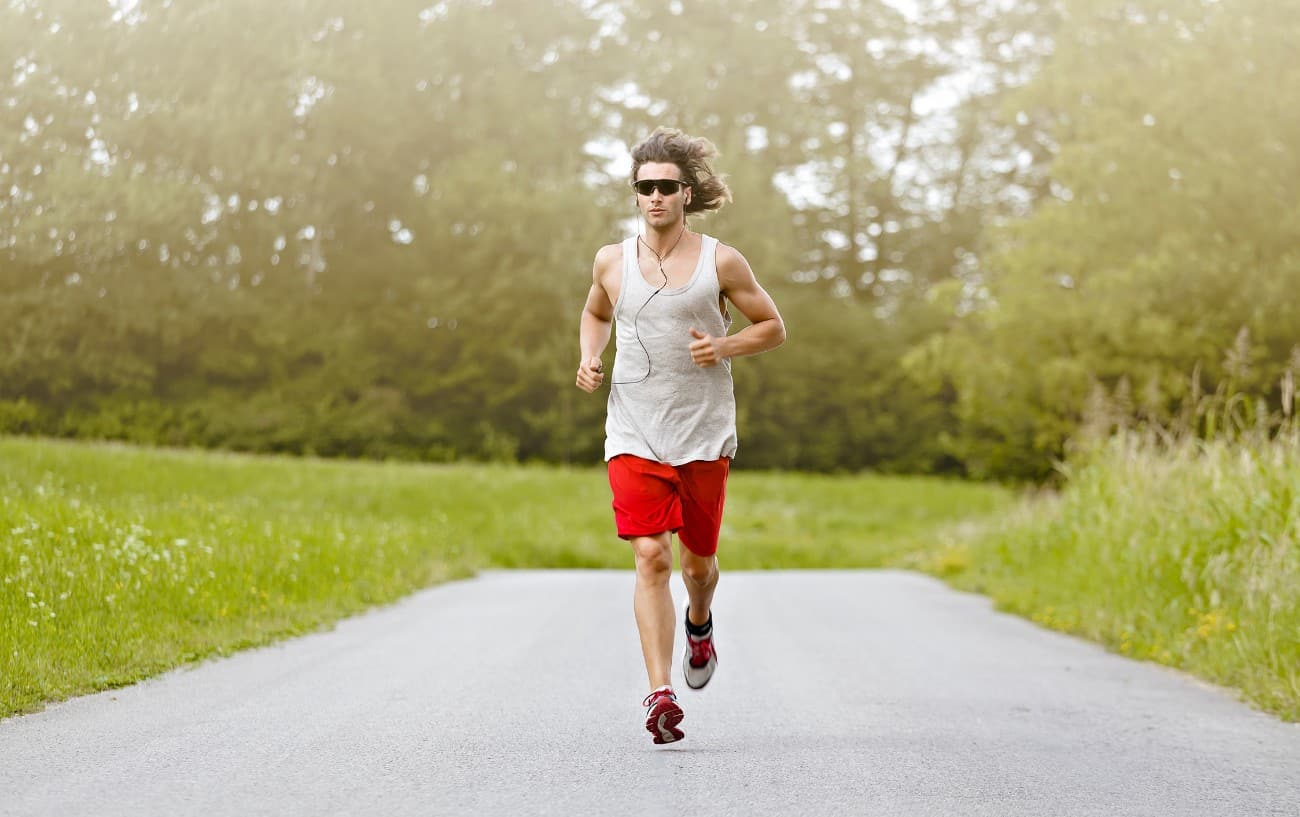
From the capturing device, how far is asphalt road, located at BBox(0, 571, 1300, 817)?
4715 mm

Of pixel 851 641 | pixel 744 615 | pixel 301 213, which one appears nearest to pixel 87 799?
pixel 851 641

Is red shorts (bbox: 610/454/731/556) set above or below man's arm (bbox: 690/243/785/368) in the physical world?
below

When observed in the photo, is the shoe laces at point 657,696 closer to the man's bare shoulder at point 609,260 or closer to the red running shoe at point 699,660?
the red running shoe at point 699,660

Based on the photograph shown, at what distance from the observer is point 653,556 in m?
5.77

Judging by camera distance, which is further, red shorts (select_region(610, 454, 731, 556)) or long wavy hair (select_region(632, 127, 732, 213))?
long wavy hair (select_region(632, 127, 732, 213))

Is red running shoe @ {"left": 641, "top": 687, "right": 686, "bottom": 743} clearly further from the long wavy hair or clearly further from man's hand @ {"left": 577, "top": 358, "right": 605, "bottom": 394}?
the long wavy hair

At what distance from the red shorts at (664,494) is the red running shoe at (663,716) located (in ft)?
2.01

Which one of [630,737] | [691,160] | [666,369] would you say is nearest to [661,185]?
[691,160]

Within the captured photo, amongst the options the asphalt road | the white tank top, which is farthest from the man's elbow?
the asphalt road

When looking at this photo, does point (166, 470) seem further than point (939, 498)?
No

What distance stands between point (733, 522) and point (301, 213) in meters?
13.1

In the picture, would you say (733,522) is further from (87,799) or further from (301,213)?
(87,799)

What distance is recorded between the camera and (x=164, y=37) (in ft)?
84.2

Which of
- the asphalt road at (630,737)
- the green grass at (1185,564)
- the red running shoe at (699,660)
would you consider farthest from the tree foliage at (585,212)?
the red running shoe at (699,660)
